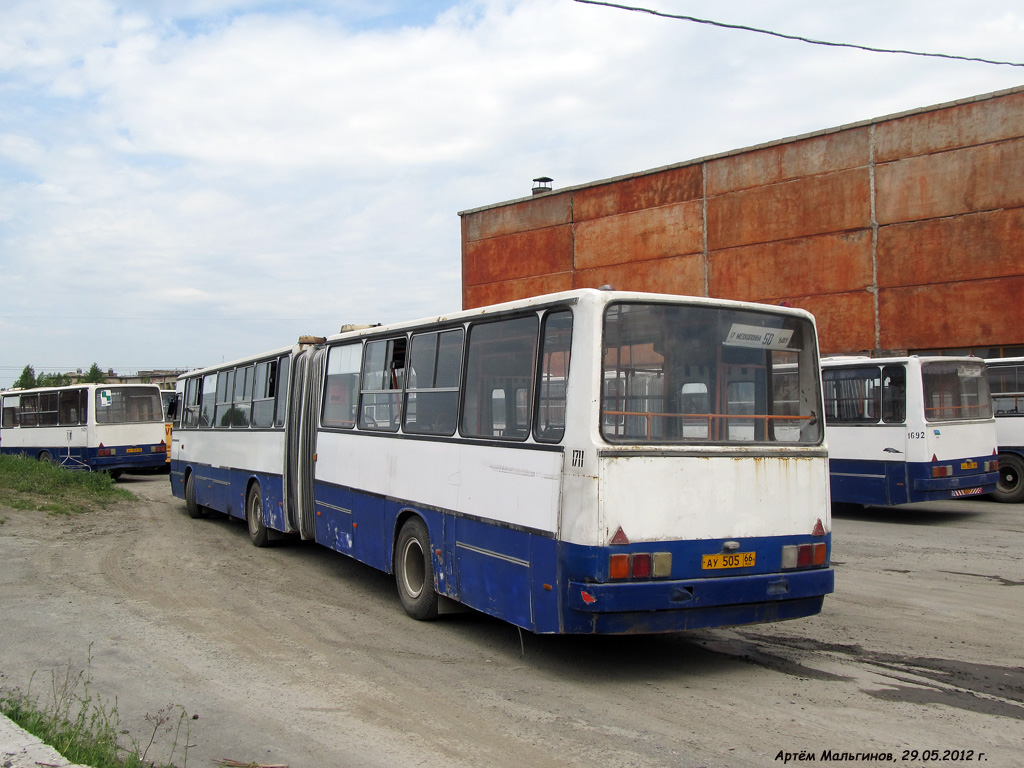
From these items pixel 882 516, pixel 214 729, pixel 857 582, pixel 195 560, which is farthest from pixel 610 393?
pixel 882 516

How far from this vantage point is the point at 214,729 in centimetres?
545

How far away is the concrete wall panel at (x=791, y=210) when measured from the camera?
26281 mm

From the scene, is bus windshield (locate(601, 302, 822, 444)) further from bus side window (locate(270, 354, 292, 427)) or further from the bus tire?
the bus tire

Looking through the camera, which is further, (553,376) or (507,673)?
(507,673)

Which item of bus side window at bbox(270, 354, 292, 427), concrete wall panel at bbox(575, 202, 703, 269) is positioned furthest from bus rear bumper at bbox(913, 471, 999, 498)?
concrete wall panel at bbox(575, 202, 703, 269)

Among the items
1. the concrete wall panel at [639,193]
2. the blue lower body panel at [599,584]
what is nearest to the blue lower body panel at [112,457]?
the concrete wall panel at [639,193]

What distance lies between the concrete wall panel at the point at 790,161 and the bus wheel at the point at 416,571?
21.9 metres

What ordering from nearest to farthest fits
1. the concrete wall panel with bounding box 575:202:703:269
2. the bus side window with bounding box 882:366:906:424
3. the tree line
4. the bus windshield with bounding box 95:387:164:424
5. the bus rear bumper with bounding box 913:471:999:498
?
the bus rear bumper with bounding box 913:471:999:498
the bus side window with bounding box 882:366:906:424
the bus windshield with bounding box 95:387:164:424
the concrete wall panel with bounding box 575:202:703:269
the tree line

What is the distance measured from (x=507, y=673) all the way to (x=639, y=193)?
26702 mm

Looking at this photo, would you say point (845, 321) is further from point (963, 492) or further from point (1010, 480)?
point (963, 492)

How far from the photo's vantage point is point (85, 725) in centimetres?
537

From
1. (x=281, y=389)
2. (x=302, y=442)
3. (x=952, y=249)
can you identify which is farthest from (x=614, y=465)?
(x=952, y=249)

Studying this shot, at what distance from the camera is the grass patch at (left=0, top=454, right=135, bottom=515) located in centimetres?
1681

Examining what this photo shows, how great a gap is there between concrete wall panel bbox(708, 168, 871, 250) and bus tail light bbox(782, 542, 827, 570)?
21.5 metres
